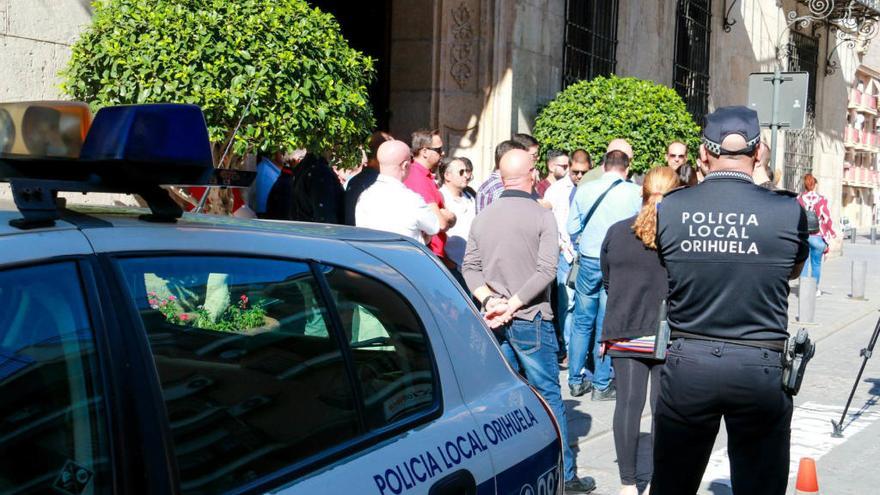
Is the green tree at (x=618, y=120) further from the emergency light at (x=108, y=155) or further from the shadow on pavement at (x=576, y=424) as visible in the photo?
the emergency light at (x=108, y=155)

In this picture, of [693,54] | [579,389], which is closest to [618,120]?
[579,389]

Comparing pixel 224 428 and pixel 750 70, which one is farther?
pixel 750 70

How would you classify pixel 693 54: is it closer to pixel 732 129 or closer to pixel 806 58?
pixel 806 58

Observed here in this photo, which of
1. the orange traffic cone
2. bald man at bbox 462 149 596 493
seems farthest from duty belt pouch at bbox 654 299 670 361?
bald man at bbox 462 149 596 493

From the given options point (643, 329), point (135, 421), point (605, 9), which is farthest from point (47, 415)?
point (605, 9)

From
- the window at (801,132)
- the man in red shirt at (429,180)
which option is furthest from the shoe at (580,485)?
the window at (801,132)

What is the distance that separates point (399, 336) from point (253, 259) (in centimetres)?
49

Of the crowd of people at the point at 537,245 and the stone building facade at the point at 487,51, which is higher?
the stone building facade at the point at 487,51

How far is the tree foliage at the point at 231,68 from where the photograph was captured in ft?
20.8

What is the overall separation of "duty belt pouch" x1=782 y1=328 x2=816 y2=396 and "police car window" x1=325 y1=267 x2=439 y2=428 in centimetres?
168

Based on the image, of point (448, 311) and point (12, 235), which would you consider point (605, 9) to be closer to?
point (448, 311)

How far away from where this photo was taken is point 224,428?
7.26 feet

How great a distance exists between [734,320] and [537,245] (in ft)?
6.24

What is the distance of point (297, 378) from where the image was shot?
95.7 inches
